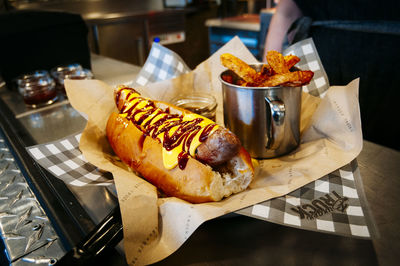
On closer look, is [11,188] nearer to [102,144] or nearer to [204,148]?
[102,144]

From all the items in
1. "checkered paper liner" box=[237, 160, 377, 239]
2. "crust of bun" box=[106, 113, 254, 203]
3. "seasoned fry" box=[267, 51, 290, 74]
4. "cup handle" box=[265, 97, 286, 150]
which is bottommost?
"checkered paper liner" box=[237, 160, 377, 239]

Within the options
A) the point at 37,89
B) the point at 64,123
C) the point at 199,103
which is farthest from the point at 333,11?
the point at 37,89

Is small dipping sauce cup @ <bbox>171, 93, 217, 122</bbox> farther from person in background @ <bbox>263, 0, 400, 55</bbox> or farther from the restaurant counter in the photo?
person in background @ <bbox>263, 0, 400, 55</bbox>

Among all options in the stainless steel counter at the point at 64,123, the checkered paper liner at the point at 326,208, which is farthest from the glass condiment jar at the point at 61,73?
the checkered paper liner at the point at 326,208

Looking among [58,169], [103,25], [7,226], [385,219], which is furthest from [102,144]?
[103,25]

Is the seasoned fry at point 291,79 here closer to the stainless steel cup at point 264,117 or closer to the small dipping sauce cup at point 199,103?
the stainless steel cup at point 264,117

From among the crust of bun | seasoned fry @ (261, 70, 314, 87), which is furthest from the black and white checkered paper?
seasoned fry @ (261, 70, 314, 87)

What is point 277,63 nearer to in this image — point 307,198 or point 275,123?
point 275,123
